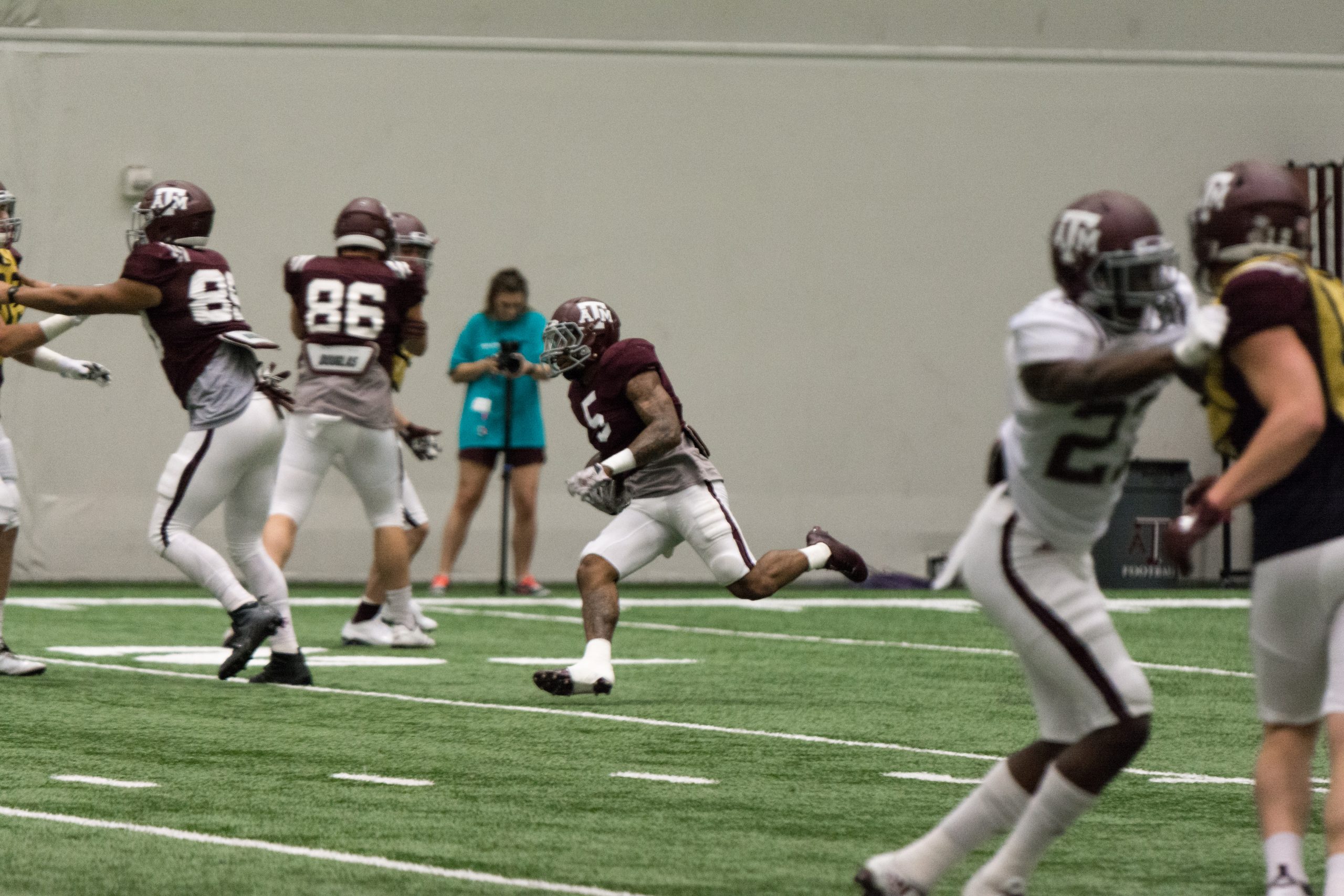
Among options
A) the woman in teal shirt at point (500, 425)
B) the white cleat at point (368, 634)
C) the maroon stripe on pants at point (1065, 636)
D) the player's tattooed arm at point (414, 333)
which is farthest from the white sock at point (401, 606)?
the maroon stripe on pants at point (1065, 636)

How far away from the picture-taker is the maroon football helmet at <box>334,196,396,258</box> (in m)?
9.82

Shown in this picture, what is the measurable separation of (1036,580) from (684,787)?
204 cm

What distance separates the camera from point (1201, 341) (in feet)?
13.6

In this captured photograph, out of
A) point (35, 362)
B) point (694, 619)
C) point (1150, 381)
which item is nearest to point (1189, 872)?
point (1150, 381)

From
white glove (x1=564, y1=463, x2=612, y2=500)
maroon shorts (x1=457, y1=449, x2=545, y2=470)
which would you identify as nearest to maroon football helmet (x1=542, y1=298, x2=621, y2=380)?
white glove (x1=564, y1=463, x2=612, y2=500)

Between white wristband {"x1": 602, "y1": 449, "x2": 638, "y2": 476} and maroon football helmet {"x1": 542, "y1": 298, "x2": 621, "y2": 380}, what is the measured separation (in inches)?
15.5

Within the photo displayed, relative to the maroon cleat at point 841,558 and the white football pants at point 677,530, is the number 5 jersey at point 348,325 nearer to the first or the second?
the white football pants at point 677,530

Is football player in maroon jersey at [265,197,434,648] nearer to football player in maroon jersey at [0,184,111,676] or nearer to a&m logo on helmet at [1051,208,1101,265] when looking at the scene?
football player in maroon jersey at [0,184,111,676]

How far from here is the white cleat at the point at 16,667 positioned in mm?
8711

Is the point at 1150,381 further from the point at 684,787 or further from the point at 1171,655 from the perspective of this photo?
the point at 1171,655

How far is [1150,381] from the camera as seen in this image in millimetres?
4242

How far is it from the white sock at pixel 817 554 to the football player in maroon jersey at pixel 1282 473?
3904 mm

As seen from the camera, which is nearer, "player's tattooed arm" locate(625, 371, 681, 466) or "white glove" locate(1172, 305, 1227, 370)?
"white glove" locate(1172, 305, 1227, 370)

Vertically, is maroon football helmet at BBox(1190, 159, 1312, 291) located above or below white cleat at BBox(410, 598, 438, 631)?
above
